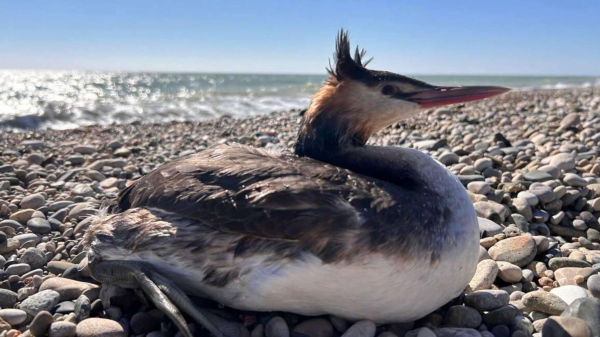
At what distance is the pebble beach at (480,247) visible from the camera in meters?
2.66

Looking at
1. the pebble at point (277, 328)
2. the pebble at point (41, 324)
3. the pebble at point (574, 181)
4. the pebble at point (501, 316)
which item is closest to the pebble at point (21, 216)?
the pebble at point (41, 324)

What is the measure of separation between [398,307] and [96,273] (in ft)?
5.76


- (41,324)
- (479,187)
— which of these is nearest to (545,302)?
(479,187)

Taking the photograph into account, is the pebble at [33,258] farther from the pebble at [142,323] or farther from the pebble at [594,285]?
the pebble at [594,285]

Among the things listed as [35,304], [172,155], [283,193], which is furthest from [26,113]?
[283,193]

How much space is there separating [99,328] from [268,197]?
1.11m

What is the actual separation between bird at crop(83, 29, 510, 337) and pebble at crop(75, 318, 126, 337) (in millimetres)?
240

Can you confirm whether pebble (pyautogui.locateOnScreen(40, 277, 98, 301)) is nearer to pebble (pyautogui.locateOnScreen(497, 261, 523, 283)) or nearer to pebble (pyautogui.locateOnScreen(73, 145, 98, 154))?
pebble (pyautogui.locateOnScreen(497, 261, 523, 283))

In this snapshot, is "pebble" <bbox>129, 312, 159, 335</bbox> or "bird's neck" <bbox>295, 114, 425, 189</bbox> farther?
"bird's neck" <bbox>295, 114, 425, 189</bbox>

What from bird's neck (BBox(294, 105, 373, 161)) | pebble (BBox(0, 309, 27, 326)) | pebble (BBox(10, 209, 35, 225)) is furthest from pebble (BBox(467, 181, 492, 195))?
pebble (BBox(10, 209, 35, 225))

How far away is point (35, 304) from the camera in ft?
9.48

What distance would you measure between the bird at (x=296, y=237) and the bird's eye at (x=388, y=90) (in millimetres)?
418

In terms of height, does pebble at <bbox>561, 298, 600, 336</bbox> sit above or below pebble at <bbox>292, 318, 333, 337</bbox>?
above

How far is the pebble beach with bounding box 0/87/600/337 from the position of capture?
266 centimetres
